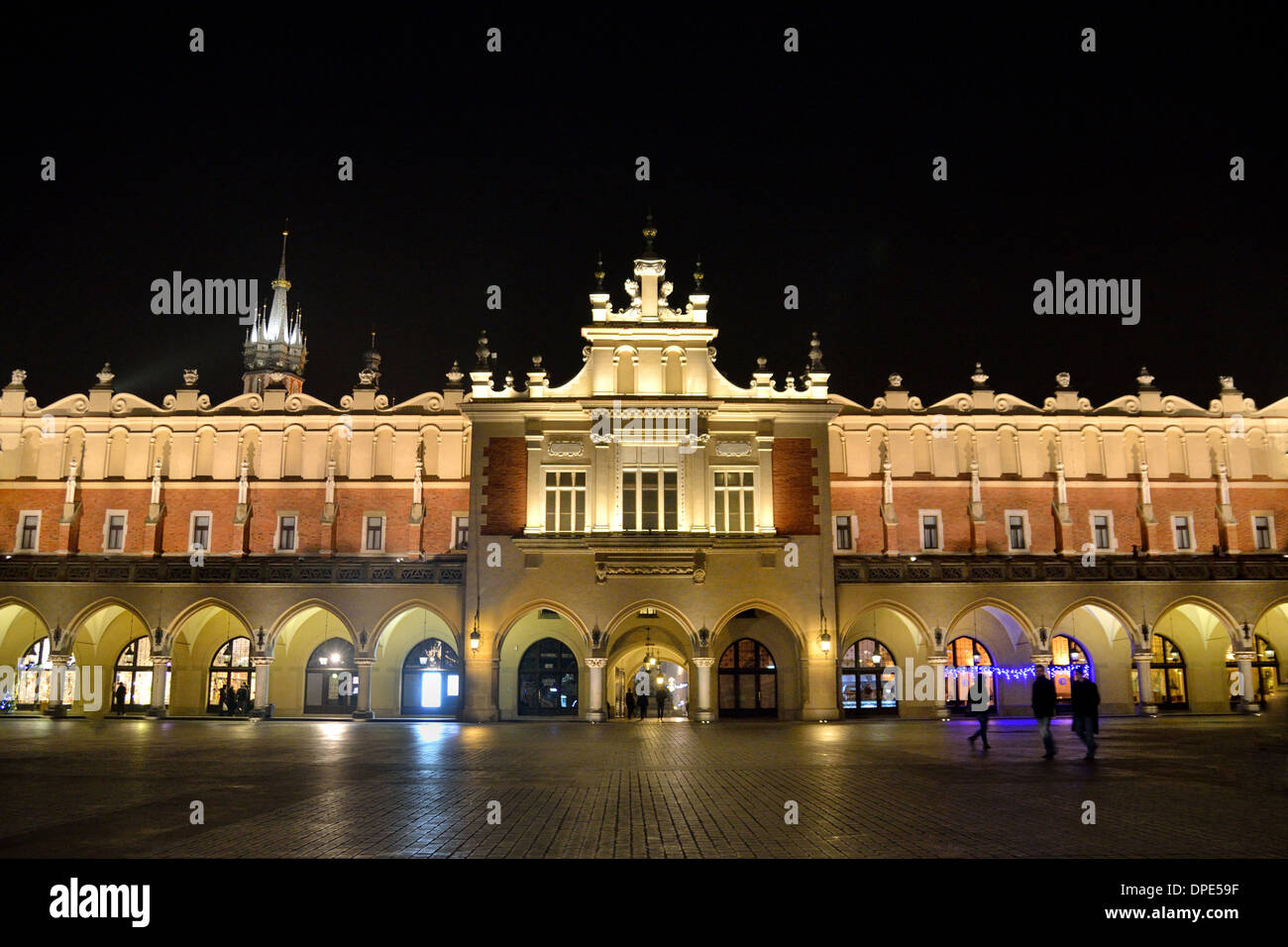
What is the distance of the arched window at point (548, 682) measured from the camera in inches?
1588

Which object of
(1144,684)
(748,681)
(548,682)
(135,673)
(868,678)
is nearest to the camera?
(1144,684)

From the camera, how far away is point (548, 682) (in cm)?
4050

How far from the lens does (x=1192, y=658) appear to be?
4225cm

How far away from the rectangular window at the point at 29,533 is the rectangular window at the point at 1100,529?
1801 inches

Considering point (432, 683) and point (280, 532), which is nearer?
point (432, 683)

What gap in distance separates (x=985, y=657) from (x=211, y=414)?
115 feet

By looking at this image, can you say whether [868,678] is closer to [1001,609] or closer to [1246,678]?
[1001,609]

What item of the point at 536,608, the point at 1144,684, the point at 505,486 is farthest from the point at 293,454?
the point at 1144,684

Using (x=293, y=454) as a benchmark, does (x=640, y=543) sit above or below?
below

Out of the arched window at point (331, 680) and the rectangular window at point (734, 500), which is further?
the arched window at point (331, 680)

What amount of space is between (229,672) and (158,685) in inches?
156

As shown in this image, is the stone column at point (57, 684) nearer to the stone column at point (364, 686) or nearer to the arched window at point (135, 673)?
the arched window at point (135, 673)

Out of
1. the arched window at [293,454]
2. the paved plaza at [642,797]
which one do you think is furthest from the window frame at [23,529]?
the paved plaza at [642,797]

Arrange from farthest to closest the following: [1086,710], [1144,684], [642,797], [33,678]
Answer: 1. [33,678]
2. [1144,684]
3. [1086,710]
4. [642,797]
